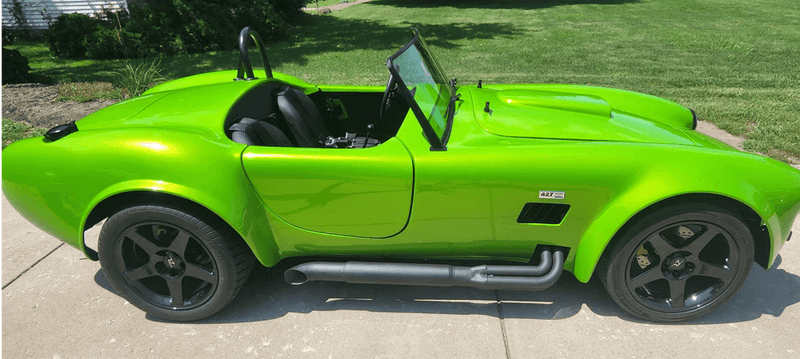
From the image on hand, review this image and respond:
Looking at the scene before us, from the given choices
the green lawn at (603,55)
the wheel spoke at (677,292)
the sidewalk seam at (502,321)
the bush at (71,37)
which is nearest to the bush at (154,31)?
the bush at (71,37)

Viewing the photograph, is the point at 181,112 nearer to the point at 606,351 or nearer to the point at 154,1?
the point at 606,351

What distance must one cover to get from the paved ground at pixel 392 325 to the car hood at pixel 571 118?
0.91 metres

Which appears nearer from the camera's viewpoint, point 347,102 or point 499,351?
point 499,351

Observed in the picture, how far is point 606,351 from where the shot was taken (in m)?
2.32

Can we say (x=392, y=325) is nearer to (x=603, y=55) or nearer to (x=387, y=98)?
(x=387, y=98)

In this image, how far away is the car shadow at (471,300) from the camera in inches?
102

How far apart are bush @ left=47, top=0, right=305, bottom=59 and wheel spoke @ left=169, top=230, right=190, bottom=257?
384 inches

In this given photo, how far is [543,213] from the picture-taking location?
7.50ft

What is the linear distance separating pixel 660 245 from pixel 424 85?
1.41m

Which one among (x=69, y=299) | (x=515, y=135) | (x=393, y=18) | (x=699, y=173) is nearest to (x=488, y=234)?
(x=515, y=135)

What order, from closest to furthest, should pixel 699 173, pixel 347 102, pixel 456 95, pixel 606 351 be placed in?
1. pixel 699 173
2. pixel 606 351
3. pixel 456 95
4. pixel 347 102

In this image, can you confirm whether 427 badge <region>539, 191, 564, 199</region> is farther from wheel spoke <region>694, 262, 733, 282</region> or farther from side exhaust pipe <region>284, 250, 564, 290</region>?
wheel spoke <region>694, 262, 733, 282</region>

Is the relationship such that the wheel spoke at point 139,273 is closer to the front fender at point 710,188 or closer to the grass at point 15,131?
the front fender at point 710,188

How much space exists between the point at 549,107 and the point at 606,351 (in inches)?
50.4
